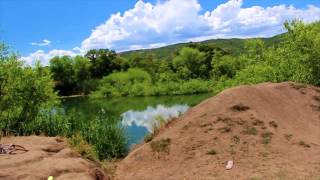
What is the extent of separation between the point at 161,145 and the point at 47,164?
3.73 meters

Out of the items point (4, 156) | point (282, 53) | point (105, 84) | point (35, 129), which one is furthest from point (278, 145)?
point (105, 84)

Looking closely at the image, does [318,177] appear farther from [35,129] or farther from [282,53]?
[282,53]

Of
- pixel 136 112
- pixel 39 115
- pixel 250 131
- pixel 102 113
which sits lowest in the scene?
pixel 136 112

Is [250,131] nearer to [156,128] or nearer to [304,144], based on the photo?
[304,144]

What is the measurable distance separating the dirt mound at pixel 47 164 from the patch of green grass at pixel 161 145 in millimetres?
2161

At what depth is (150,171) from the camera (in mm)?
12016

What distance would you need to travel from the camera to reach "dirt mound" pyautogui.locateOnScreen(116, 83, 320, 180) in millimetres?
11227

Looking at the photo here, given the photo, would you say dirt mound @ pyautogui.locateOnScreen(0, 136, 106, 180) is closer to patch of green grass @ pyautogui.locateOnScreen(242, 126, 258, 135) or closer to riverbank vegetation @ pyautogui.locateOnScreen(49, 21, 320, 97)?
patch of green grass @ pyautogui.locateOnScreen(242, 126, 258, 135)

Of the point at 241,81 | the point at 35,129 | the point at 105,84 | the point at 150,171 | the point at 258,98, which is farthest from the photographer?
the point at 105,84

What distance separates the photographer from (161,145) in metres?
13.0

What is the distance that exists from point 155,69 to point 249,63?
2858 inches

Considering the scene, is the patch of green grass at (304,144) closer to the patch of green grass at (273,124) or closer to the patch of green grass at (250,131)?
the patch of green grass at (273,124)

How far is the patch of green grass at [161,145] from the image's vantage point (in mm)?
12914

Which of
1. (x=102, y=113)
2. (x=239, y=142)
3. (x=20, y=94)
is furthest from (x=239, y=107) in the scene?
(x=102, y=113)
